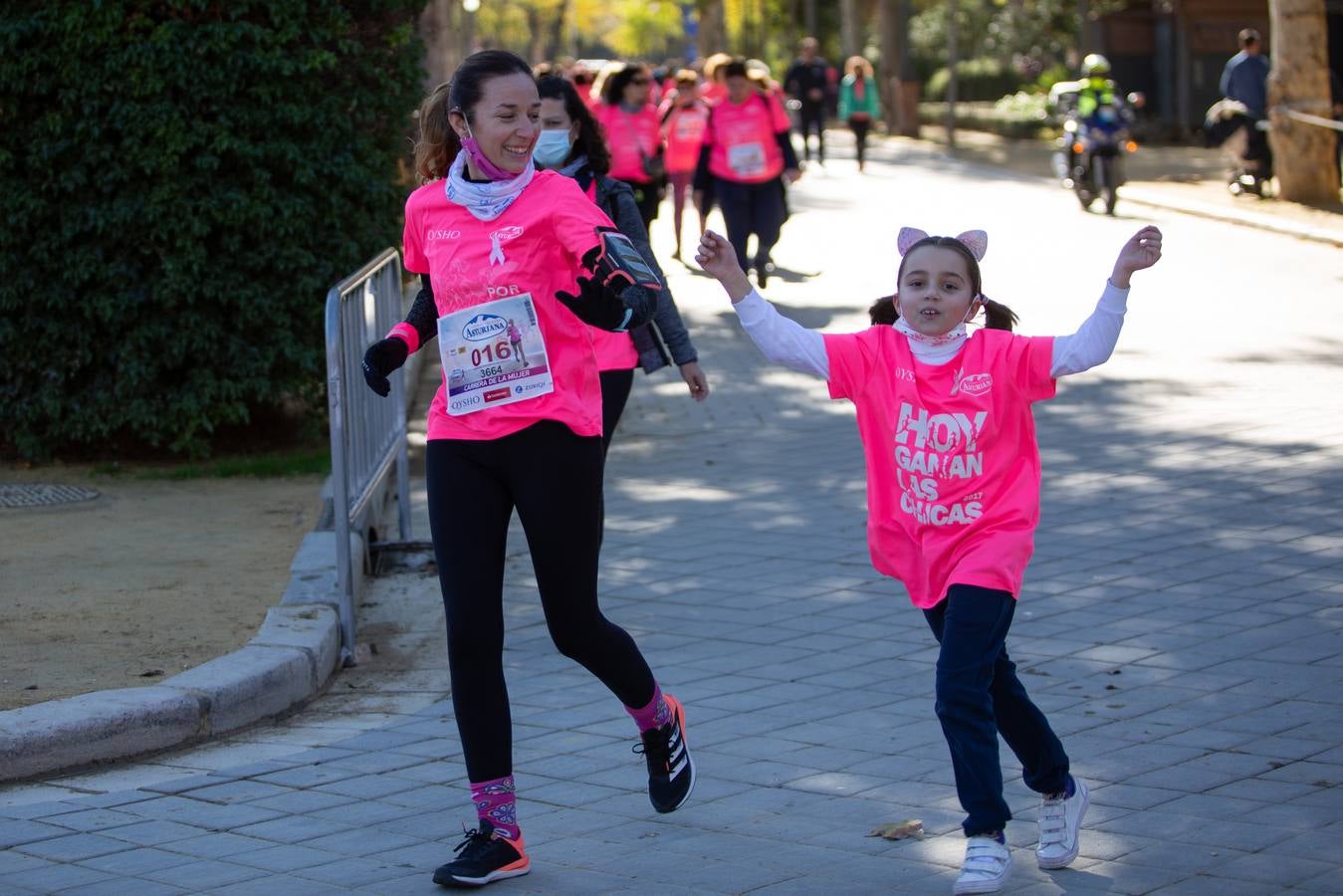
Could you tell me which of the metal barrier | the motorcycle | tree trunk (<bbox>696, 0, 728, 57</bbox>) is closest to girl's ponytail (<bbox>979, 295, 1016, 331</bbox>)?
the metal barrier

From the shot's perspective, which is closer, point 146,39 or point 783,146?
point 146,39

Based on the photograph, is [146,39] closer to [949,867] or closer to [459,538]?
[459,538]

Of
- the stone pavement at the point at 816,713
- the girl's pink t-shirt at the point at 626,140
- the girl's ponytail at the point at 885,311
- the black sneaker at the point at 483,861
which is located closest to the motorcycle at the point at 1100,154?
the girl's pink t-shirt at the point at 626,140

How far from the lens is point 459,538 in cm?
421

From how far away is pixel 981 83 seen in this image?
49.5 metres

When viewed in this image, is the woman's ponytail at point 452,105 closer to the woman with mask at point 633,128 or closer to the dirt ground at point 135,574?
the dirt ground at point 135,574

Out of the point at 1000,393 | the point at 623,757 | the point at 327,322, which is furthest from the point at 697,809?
the point at 327,322

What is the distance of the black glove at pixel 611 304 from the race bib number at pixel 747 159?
11.6 metres

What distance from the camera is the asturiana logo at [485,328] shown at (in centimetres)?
423

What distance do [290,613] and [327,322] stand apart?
104 centimetres

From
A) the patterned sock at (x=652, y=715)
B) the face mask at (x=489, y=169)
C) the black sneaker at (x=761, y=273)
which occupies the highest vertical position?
the face mask at (x=489, y=169)

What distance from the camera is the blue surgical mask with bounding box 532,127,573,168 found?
624 cm

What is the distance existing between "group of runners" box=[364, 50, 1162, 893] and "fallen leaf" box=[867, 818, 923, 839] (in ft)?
1.05

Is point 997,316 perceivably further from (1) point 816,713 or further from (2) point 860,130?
(2) point 860,130
